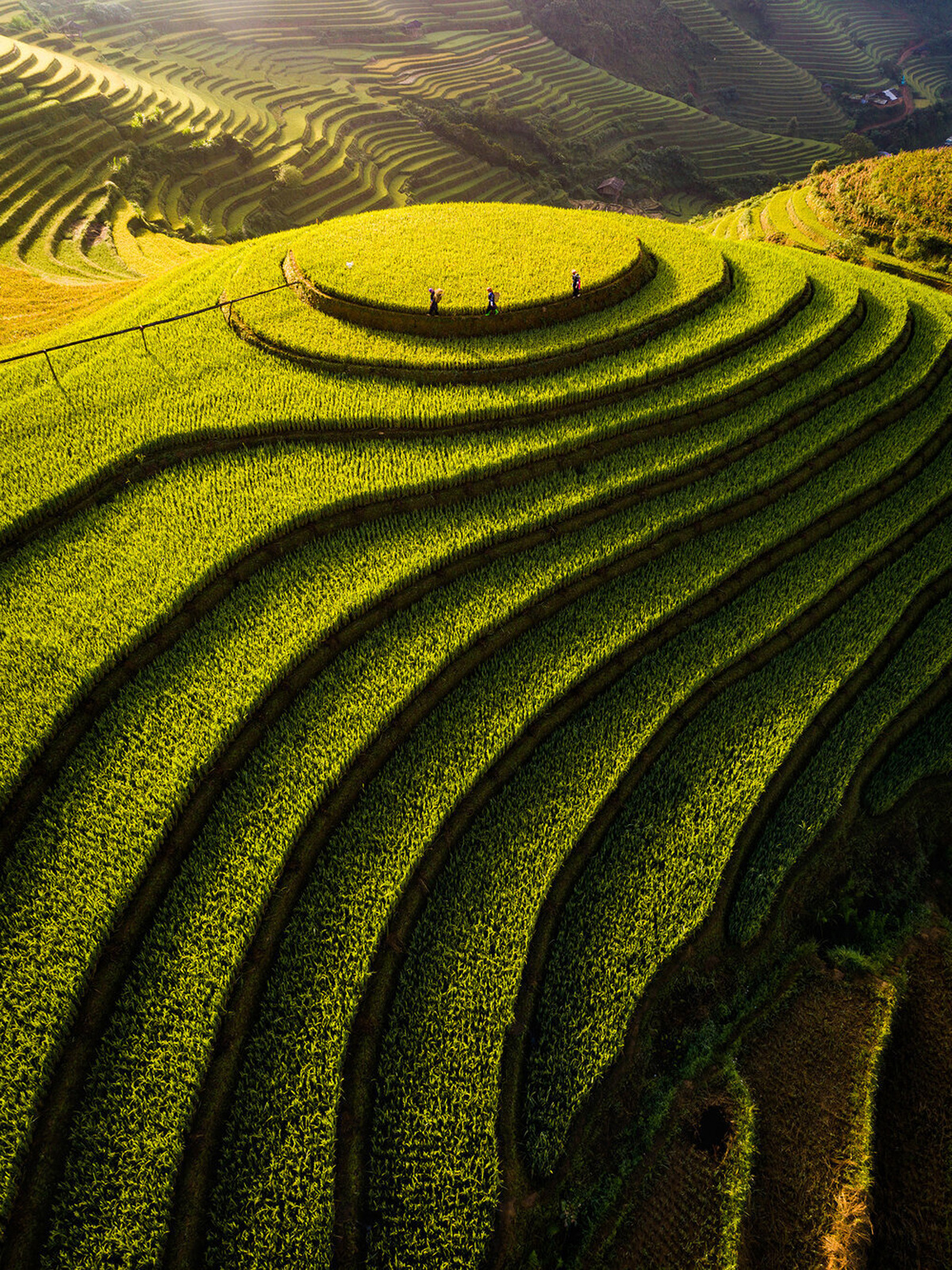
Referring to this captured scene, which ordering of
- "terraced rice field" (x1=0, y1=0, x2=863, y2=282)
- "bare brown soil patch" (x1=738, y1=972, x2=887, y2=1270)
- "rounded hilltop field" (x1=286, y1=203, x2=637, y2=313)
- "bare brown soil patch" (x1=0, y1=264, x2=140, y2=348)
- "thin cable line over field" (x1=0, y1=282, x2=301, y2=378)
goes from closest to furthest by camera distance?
"bare brown soil patch" (x1=738, y1=972, x2=887, y2=1270)
"thin cable line over field" (x1=0, y1=282, x2=301, y2=378)
"bare brown soil patch" (x1=0, y1=264, x2=140, y2=348)
"rounded hilltop field" (x1=286, y1=203, x2=637, y2=313)
"terraced rice field" (x1=0, y1=0, x2=863, y2=282)

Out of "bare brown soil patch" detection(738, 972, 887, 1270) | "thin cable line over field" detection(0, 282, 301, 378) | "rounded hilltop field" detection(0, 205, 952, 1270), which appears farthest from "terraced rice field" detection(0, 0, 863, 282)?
"bare brown soil patch" detection(738, 972, 887, 1270)

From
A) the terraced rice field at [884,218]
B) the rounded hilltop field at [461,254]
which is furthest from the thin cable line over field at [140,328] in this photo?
the terraced rice field at [884,218]

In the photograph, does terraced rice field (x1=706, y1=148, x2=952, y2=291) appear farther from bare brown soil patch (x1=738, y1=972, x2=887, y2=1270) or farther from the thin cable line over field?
bare brown soil patch (x1=738, y1=972, x2=887, y2=1270)

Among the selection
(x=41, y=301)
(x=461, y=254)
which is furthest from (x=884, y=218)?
(x=41, y=301)

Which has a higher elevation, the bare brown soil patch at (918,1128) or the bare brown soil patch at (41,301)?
the bare brown soil patch at (41,301)

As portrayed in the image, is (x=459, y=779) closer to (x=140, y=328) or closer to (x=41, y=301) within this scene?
(x=140, y=328)

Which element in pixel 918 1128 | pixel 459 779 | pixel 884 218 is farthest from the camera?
pixel 884 218

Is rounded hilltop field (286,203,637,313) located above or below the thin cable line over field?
above

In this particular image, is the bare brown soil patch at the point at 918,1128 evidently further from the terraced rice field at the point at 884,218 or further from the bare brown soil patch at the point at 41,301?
the terraced rice field at the point at 884,218
